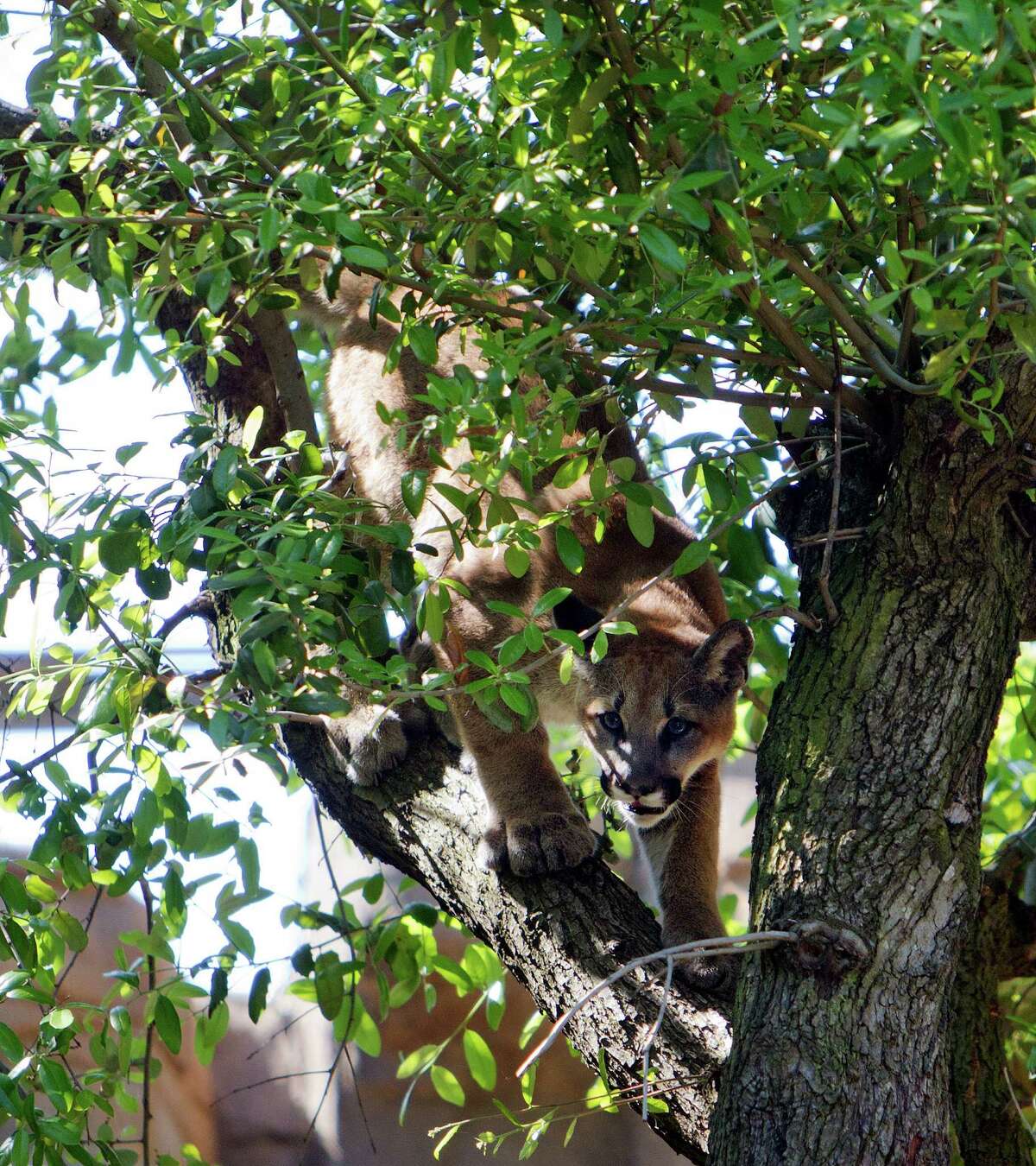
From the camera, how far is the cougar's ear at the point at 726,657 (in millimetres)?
3826

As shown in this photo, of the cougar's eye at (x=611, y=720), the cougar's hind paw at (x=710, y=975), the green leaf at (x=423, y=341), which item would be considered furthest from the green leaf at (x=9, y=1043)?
the cougar's eye at (x=611, y=720)

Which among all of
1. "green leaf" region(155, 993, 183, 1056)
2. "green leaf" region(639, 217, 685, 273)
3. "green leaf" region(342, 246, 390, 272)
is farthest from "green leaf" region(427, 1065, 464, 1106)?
"green leaf" region(639, 217, 685, 273)

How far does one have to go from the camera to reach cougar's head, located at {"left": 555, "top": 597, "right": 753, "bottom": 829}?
153 inches

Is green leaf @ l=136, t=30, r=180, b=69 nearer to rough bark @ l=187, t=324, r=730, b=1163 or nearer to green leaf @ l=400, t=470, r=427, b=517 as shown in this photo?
green leaf @ l=400, t=470, r=427, b=517

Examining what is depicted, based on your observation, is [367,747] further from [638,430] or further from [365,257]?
[365,257]

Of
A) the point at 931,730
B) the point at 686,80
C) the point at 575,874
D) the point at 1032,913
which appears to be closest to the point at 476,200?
the point at 686,80

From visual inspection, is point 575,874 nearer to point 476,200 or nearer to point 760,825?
point 760,825

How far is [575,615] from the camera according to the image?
396 cm

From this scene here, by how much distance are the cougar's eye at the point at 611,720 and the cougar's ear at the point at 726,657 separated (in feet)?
1.00

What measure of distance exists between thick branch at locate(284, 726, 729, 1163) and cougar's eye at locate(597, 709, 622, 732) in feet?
1.85

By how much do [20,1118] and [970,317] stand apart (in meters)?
2.33

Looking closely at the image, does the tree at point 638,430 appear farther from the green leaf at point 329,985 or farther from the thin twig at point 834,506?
the green leaf at point 329,985

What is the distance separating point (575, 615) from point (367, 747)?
0.83 metres

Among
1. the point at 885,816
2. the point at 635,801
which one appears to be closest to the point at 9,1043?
the point at 885,816
